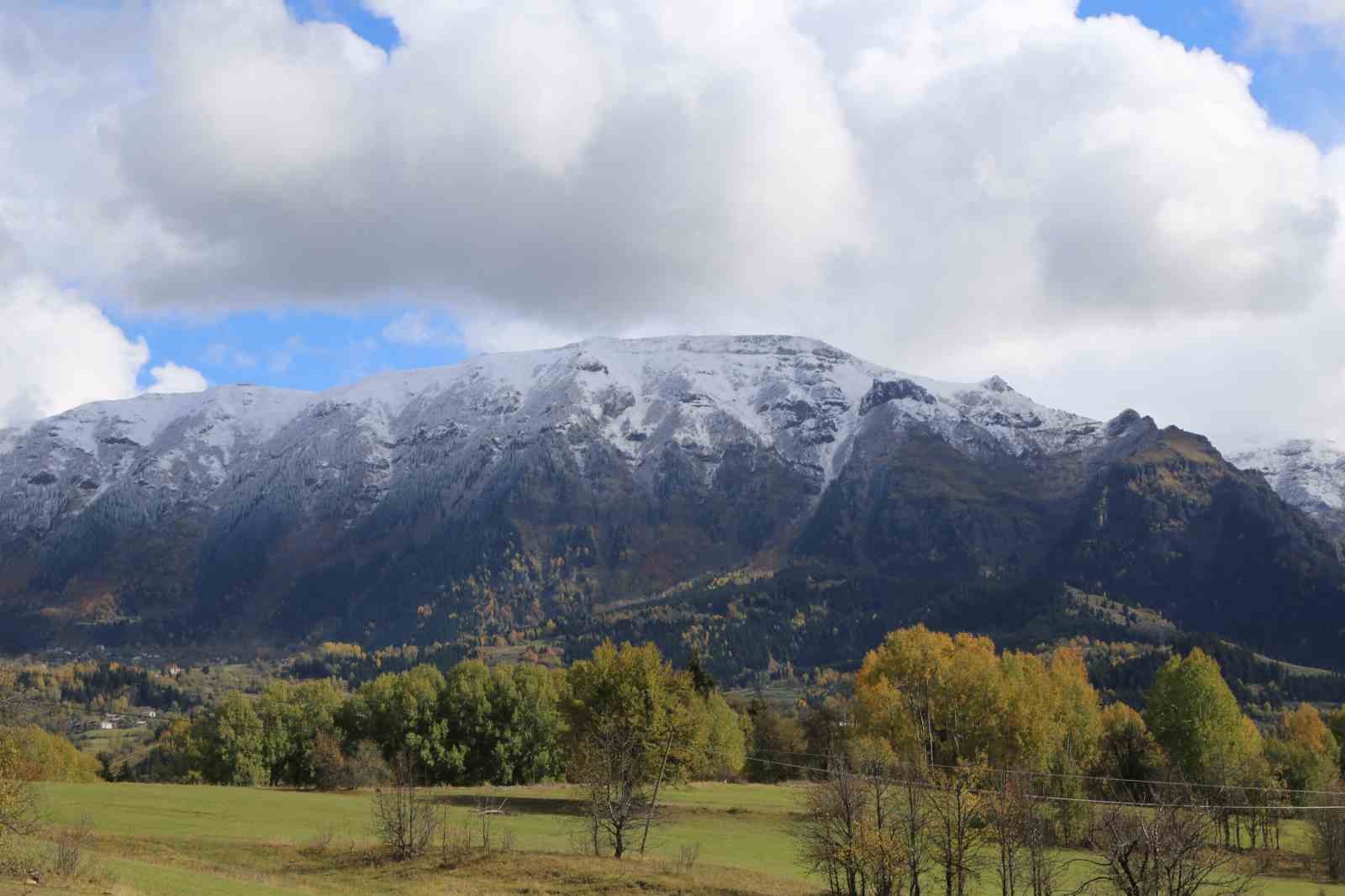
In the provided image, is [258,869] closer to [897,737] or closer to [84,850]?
[84,850]

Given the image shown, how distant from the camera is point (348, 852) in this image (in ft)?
306

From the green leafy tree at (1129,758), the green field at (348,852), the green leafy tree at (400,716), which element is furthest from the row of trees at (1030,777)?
the green leafy tree at (400,716)

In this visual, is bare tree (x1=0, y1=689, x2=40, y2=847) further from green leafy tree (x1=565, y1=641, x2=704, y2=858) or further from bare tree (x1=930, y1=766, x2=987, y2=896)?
bare tree (x1=930, y1=766, x2=987, y2=896)

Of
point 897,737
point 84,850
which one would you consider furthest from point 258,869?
point 897,737

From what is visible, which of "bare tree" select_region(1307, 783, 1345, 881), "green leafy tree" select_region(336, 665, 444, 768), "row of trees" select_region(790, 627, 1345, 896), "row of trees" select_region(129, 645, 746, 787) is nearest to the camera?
"row of trees" select_region(790, 627, 1345, 896)

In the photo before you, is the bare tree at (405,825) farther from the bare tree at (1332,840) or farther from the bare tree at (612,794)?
the bare tree at (1332,840)

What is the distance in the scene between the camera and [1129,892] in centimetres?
6041

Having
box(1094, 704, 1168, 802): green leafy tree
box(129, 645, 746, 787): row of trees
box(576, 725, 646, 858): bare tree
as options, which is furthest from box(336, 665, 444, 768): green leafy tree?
box(1094, 704, 1168, 802): green leafy tree

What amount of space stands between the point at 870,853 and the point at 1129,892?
21.2 meters

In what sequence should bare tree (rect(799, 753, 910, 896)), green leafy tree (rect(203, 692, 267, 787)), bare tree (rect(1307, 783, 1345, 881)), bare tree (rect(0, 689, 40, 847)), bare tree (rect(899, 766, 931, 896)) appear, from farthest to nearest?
green leafy tree (rect(203, 692, 267, 787))
bare tree (rect(1307, 783, 1345, 881))
bare tree (rect(899, 766, 931, 896))
bare tree (rect(799, 753, 910, 896))
bare tree (rect(0, 689, 40, 847))

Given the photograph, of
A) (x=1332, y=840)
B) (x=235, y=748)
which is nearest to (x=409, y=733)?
(x=235, y=748)

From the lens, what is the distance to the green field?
7825 centimetres

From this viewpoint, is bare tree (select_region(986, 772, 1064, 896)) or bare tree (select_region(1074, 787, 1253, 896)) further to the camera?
bare tree (select_region(986, 772, 1064, 896))

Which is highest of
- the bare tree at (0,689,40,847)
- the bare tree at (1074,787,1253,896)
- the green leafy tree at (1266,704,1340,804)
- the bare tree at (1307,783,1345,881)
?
the bare tree at (0,689,40,847)
